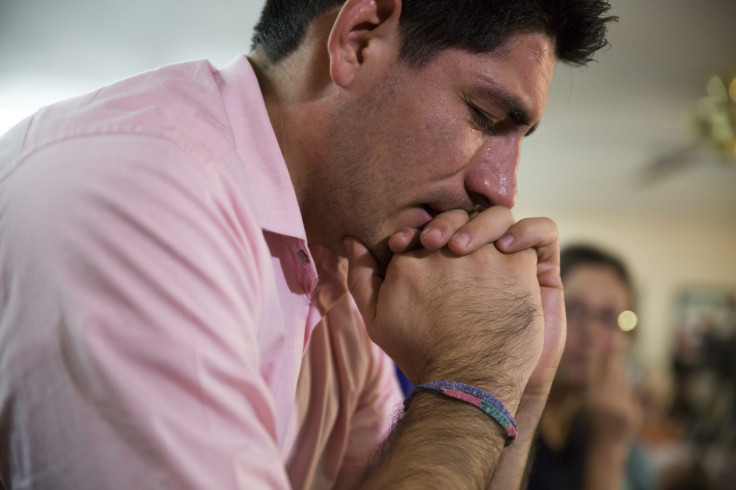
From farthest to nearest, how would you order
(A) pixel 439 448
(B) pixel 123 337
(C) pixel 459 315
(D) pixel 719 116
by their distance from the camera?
(D) pixel 719 116 → (C) pixel 459 315 → (A) pixel 439 448 → (B) pixel 123 337

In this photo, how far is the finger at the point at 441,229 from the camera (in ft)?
3.38

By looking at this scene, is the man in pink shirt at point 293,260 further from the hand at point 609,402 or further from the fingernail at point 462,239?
the hand at point 609,402

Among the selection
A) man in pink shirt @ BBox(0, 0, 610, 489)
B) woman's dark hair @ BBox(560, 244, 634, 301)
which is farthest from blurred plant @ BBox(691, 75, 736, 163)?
man in pink shirt @ BBox(0, 0, 610, 489)

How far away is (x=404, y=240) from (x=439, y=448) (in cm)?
38

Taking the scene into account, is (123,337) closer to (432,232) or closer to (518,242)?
(432,232)

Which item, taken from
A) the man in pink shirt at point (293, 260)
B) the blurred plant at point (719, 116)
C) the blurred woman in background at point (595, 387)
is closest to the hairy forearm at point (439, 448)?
the man in pink shirt at point (293, 260)

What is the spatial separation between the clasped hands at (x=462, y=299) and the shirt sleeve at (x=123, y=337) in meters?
0.34

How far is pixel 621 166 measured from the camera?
7.10 meters

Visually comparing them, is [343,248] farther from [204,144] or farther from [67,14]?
[67,14]

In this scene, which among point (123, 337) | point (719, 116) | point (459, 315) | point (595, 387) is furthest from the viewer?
point (719, 116)

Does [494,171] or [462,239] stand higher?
[494,171]

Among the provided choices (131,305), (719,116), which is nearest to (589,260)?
(131,305)

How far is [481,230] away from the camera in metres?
1.05

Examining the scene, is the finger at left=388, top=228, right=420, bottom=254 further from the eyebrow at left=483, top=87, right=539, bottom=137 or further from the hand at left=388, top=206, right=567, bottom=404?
the eyebrow at left=483, top=87, right=539, bottom=137
